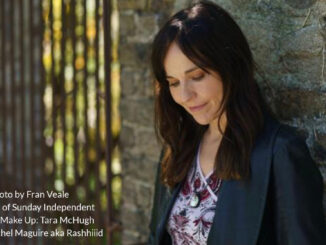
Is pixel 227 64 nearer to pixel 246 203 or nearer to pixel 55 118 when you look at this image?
pixel 246 203

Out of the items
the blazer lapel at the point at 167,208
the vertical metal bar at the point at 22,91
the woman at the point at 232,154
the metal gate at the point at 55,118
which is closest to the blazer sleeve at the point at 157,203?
the blazer lapel at the point at 167,208

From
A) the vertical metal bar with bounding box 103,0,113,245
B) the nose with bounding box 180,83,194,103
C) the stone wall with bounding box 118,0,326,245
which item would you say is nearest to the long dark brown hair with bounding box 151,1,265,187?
the nose with bounding box 180,83,194,103

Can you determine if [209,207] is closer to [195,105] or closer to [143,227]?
[195,105]

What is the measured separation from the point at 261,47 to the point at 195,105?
0.52m

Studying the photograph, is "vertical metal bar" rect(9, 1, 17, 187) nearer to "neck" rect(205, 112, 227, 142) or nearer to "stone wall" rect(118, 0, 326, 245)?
"stone wall" rect(118, 0, 326, 245)

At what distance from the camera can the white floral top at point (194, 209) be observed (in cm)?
284

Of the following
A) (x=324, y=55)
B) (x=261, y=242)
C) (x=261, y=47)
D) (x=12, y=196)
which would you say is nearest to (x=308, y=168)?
(x=261, y=242)

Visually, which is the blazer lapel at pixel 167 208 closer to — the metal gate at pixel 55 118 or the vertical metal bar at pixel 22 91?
the metal gate at pixel 55 118

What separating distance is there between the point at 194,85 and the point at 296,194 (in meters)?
0.56

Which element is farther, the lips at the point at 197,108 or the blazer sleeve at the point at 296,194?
the lips at the point at 197,108

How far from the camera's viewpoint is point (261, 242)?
2.67m

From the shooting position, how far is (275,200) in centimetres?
263

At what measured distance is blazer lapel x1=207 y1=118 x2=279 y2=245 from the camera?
2650mm

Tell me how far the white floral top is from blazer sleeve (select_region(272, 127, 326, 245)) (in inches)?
11.9
